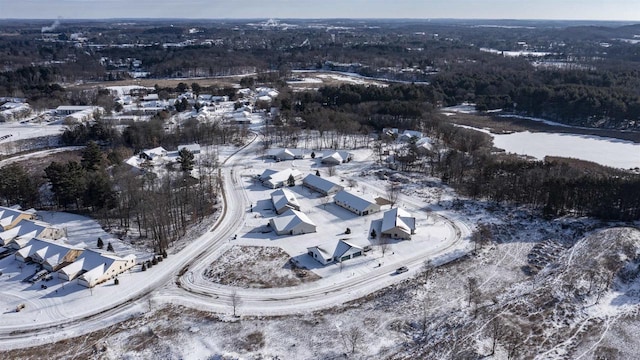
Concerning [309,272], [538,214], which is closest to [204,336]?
[309,272]

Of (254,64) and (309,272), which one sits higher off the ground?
(254,64)

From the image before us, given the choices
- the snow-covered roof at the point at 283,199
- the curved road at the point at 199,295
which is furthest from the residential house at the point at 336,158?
the curved road at the point at 199,295

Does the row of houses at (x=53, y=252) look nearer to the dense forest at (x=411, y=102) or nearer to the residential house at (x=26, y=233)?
the residential house at (x=26, y=233)

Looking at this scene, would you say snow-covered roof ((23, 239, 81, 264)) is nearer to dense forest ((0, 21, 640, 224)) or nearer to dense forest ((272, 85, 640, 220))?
dense forest ((0, 21, 640, 224))

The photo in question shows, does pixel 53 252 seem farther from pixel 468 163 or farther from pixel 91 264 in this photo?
pixel 468 163

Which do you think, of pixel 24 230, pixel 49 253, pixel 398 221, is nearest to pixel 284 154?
pixel 398 221

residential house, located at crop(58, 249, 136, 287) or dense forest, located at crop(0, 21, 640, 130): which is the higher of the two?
dense forest, located at crop(0, 21, 640, 130)

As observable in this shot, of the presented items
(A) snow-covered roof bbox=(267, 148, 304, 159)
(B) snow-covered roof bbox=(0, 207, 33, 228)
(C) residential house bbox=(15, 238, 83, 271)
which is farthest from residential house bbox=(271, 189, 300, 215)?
(B) snow-covered roof bbox=(0, 207, 33, 228)

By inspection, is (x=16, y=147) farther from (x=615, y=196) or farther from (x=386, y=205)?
(x=615, y=196)
